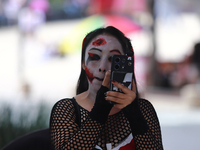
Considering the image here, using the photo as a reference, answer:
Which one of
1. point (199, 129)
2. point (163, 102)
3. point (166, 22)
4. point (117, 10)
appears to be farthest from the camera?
point (166, 22)

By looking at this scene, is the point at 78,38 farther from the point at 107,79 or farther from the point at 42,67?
the point at 107,79

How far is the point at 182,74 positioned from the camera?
962cm

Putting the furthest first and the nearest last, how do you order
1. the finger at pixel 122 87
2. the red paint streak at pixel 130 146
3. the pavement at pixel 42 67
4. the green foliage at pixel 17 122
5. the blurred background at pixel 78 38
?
the blurred background at pixel 78 38 → the pavement at pixel 42 67 → the green foliage at pixel 17 122 → the red paint streak at pixel 130 146 → the finger at pixel 122 87

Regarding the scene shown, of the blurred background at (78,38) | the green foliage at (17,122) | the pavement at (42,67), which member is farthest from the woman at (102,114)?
the blurred background at (78,38)

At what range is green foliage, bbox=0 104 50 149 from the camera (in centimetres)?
287

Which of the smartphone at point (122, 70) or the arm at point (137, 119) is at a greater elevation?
the smartphone at point (122, 70)

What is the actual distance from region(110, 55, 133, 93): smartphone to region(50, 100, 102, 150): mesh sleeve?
0.63 ft

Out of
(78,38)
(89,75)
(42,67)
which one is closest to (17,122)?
(89,75)

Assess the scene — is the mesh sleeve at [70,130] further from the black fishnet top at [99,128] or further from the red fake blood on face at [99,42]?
the red fake blood on face at [99,42]

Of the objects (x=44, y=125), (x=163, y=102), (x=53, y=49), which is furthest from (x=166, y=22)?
(x=44, y=125)

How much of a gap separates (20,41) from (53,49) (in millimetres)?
1027

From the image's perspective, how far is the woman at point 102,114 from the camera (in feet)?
3.71

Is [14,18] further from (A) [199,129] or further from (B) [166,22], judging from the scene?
(A) [199,129]

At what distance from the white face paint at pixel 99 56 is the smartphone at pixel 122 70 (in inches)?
5.0
